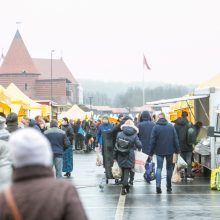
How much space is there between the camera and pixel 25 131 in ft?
13.2

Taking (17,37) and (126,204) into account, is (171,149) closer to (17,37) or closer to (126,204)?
(126,204)

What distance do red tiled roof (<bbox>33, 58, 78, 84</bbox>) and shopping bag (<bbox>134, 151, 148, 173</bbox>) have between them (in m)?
168

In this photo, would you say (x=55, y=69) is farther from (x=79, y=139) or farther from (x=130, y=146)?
(x=130, y=146)

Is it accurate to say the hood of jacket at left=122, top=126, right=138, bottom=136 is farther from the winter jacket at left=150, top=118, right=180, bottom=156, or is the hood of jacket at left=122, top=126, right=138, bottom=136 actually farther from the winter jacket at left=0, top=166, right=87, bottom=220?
the winter jacket at left=0, top=166, right=87, bottom=220

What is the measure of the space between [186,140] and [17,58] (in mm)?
137931

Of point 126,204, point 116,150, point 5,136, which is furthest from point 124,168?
point 5,136

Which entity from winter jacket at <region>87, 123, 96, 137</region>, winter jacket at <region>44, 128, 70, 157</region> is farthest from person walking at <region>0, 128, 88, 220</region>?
winter jacket at <region>87, 123, 96, 137</region>

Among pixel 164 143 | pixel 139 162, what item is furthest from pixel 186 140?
pixel 164 143

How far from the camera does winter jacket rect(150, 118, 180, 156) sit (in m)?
14.5

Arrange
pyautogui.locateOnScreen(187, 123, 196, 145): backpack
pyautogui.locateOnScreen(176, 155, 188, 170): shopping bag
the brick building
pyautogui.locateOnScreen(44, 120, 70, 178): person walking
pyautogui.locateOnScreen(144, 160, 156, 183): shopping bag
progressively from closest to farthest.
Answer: pyautogui.locateOnScreen(44, 120, 70, 178): person walking < pyautogui.locateOnScreen(144, 160, 156, 183): shopping bag < pyautogui.locateOnScreen(176, 155, 188, 170): shopping bag < pyautogui.locateOnScreen(187, 123, 196, 145): backpack < the brick building

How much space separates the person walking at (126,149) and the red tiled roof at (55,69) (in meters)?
169

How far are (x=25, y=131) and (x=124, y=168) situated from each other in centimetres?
1074

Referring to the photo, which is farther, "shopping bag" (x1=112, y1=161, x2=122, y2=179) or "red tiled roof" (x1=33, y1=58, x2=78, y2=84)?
"red tiled roof" (x1=33, y1=58, x2=78, y2=84)

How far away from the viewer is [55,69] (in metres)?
189
